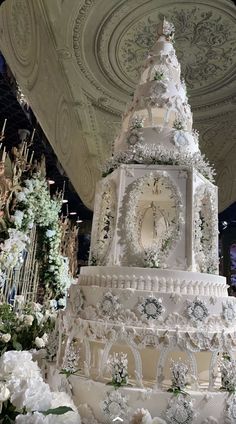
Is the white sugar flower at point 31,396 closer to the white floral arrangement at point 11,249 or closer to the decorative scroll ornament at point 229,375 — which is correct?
the decorative scroll ornament at point 229,375

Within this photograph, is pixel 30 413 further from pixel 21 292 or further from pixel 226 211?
pixel 226 211

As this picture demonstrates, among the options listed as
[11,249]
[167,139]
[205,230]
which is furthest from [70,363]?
[167,139]

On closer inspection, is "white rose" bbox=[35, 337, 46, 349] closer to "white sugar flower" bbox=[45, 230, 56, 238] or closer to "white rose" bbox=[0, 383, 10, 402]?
"white rose" bbox=[0, 383, 10, 402]

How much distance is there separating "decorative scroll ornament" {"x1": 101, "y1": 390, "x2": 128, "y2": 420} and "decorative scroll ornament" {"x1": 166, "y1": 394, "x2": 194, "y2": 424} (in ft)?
1.34

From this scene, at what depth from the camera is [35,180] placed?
623 centimetres

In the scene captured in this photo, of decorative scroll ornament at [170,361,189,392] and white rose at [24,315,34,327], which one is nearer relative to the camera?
decorative scroll ornament at [170,361,189,392]

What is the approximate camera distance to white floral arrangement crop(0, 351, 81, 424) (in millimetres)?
1726

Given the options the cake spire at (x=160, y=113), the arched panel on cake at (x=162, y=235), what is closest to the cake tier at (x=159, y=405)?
the arched panel on cake at (x=162, y=235)

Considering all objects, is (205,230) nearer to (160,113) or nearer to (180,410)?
(160,113)

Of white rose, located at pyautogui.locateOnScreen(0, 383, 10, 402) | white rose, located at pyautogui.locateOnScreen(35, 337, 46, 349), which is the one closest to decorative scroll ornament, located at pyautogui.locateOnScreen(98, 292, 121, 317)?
white rose, located at pyautogui.locateOnScreen(35, 337, 46, 349)

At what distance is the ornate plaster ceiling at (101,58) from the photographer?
6.33 metres

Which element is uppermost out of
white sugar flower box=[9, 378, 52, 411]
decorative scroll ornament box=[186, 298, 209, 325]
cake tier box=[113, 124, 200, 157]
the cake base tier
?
cake tier box=[113, 124, 200, 157]

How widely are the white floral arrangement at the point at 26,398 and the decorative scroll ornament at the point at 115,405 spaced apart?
4.39ft

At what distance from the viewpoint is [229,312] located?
12.1 feet
